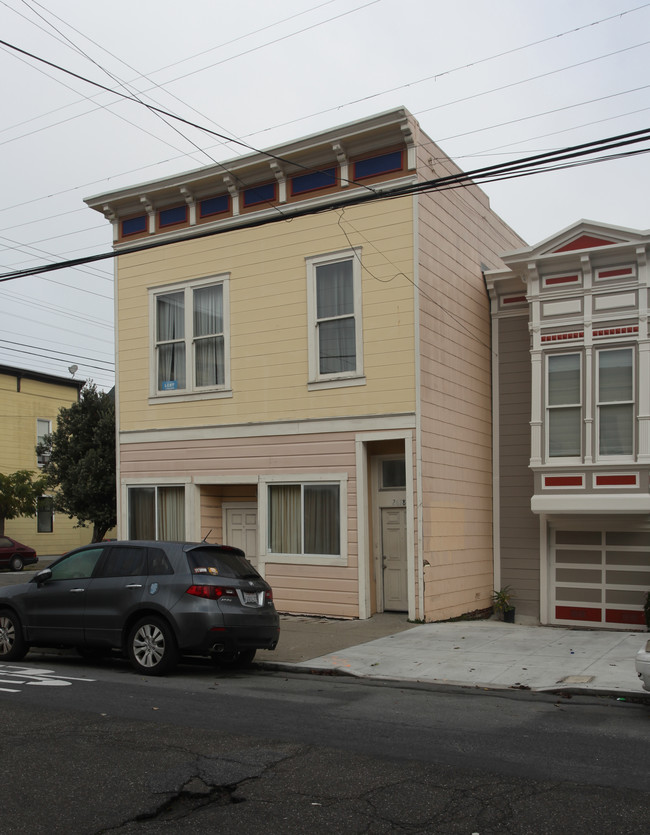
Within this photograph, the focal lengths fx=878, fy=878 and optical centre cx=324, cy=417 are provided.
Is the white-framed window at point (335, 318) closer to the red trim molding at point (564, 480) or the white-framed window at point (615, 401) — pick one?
the red trim molding at point (564, 480)

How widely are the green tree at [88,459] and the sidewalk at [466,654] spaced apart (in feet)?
36.1

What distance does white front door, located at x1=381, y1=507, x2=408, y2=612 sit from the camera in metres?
15.6

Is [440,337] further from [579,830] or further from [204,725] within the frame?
[579,830]

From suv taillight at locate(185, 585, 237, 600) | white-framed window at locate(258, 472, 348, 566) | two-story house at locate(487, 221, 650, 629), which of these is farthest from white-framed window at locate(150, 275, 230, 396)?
suv taillight at locate(185, 585, 237, 600)

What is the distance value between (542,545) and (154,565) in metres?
9.28

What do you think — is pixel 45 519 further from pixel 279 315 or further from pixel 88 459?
pixel 279 315

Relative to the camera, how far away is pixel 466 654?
11.9m

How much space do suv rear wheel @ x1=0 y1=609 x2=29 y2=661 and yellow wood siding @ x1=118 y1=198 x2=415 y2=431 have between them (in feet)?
21.0

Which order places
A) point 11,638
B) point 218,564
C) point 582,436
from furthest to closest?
point 582,436 → point 11,638 → point 218,564

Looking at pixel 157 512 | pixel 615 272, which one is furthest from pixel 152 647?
pixel 615 272

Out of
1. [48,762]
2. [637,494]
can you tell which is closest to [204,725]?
[48,762]

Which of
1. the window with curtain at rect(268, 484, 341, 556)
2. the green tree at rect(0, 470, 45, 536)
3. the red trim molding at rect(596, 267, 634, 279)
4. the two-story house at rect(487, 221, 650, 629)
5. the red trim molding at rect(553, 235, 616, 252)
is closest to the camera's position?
the window with curtain at rect(268, 484, 341, 556)

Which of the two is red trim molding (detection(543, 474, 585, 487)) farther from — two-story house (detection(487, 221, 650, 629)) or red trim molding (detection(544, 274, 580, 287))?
red trim molding (detection(544, 274, 580, 287))

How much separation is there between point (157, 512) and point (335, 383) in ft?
16.7
